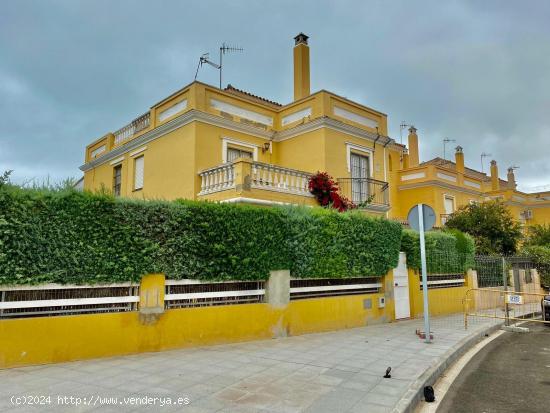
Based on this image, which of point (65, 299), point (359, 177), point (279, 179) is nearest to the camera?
point (65, 299)

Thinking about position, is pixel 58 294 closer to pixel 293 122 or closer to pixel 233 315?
pixel 233 315

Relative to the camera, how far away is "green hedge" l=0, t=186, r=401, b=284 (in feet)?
20.9

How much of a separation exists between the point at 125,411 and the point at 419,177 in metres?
23.6

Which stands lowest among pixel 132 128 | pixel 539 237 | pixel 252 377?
pixel 252 377

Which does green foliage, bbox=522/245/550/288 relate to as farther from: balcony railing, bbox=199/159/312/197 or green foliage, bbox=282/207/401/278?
balcony railing, bbox=199/159/312/197

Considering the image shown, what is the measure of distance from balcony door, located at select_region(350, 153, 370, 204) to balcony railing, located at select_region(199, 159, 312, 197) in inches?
129

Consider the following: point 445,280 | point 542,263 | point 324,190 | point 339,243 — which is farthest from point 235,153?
point 542,263

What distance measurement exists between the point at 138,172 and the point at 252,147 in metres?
5.30

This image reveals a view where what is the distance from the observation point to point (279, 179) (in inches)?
523

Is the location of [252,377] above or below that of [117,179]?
below

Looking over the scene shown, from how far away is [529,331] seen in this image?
11.6 meters

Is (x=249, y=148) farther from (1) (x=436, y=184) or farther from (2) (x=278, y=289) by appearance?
(1) (x=436, y=184)

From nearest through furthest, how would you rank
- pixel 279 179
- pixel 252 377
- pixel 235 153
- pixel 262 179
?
pixel 252 377 → pixel 262 179 → pixel 279 179 → pixel 235 153

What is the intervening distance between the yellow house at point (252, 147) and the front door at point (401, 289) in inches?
142
